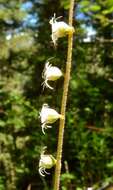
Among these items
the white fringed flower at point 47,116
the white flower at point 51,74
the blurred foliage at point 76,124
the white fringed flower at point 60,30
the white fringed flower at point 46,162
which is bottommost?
the white fringed flower at point 46,162

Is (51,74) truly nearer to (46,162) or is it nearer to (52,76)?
(52,76)

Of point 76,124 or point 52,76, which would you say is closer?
point 52,76

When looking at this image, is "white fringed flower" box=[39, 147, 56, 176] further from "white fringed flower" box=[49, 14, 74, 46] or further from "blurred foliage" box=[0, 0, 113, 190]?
"blurred foliage" box=[0, 0, 113, 190]

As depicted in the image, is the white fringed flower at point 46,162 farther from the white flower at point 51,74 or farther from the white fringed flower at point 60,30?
the white fringed flower at point 60,30

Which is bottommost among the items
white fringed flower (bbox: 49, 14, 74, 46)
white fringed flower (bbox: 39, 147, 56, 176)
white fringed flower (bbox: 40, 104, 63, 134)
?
white fringed flower (bbox: 39, 147, 56, 176)

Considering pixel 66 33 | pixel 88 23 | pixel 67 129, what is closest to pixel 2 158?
pixel 67 129

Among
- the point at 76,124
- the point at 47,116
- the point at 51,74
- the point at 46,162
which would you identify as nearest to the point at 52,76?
the point at 51,74

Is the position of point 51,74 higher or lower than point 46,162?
higher

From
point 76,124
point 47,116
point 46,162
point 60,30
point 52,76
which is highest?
point 76,124

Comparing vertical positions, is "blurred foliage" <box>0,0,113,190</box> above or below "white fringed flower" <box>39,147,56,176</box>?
above

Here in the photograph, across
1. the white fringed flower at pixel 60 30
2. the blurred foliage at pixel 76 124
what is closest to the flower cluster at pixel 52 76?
the white fringed flower at pixel 60 30

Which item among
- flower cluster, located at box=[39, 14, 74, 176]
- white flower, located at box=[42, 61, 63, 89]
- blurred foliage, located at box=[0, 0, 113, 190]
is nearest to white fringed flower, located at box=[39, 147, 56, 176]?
flower cluster, located at box=[39, 14, 74, 176]
